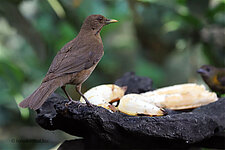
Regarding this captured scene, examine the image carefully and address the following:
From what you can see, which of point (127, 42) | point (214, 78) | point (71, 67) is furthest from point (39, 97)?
point (127, 42)

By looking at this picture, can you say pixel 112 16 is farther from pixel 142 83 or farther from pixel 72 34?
pixel 142 83

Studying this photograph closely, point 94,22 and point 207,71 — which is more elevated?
point 94,22

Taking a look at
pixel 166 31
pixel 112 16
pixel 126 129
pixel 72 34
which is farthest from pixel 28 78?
pixel 126 129

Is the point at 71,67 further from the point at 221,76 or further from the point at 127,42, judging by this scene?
the point at 127,42

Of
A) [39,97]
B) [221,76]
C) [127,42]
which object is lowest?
[127,42]

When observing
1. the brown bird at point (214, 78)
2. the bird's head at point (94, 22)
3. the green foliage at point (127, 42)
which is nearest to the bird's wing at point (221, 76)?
the brown bird at point (214, 78)

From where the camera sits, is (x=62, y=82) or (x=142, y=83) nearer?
(x=62, y=82)
